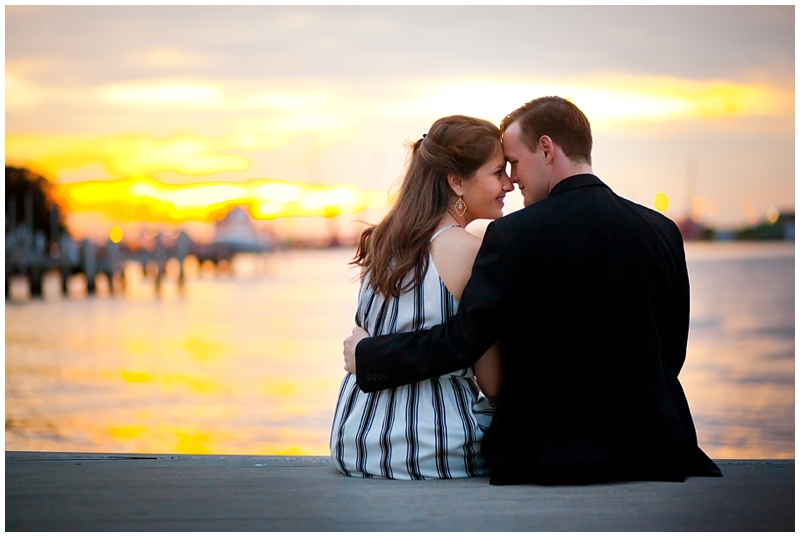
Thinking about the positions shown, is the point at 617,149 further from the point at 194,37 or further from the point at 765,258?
the point at 765,258

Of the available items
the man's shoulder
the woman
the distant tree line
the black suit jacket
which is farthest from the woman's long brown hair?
the distant tree line

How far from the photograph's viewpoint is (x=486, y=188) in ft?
9.49

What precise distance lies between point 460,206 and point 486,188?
0.33ft

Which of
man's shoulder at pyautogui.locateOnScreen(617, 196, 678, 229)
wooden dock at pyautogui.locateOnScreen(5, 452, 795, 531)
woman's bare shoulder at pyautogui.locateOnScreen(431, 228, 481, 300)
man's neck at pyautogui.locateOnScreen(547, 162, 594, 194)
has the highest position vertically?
man's neck at pyautogui.locateOnScreen(547, 162, 594, 194)

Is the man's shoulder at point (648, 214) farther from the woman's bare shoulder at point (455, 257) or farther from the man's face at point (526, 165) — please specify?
the woman's bare shoulder at point (455, 257)

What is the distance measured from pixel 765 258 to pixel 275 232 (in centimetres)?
5017

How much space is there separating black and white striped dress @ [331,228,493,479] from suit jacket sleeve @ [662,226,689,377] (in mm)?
627

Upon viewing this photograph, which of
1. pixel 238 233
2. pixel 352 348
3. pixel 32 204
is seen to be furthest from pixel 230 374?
pixel 238 233

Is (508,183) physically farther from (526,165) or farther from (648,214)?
(648,214)

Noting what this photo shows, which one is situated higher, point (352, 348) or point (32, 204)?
point (352, 348)

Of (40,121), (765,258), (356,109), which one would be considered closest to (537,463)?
(356,109)

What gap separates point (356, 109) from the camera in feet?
145

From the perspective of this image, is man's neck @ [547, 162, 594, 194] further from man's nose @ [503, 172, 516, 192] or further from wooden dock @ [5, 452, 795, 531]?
wooden dock @ [5, 452, 795, 531]

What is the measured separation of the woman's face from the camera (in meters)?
2.88
